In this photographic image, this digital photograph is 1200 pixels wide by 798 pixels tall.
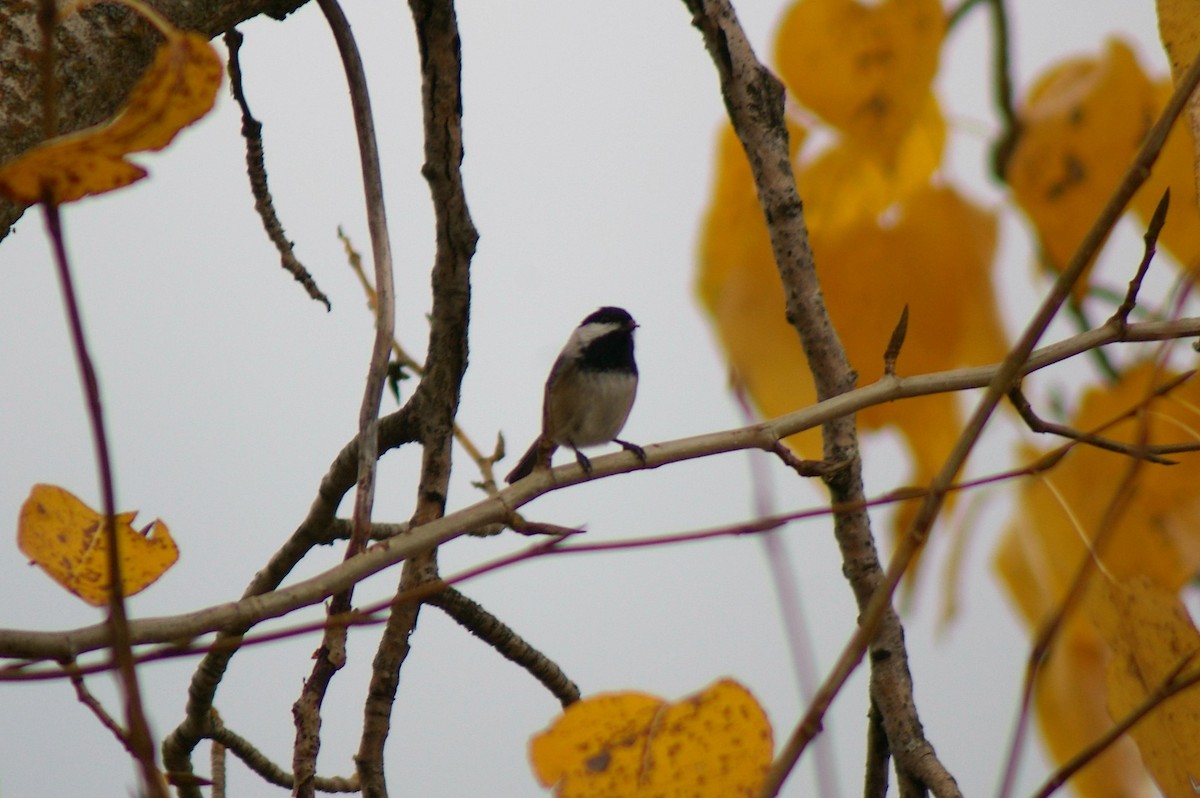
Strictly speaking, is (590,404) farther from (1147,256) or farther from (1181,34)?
(1181,34)

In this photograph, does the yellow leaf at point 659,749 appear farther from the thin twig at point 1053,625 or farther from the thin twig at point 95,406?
the thin twig at point 95,406

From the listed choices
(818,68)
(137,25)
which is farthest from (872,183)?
(137,25)

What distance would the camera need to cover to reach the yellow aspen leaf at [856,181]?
108 cm

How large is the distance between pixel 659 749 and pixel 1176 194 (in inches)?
29.5

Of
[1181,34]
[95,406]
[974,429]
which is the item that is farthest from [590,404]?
[95,406]

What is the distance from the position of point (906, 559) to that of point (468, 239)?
115 cm

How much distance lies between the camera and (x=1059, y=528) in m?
0.97

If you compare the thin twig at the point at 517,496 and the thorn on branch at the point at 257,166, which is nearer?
the thin twig at the point at 517,496

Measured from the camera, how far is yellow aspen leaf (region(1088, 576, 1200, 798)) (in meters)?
0.81

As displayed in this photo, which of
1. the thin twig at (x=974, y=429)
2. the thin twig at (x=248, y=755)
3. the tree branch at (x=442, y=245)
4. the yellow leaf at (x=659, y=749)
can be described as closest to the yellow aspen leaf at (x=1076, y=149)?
the thin twig at (x=974, y=429)

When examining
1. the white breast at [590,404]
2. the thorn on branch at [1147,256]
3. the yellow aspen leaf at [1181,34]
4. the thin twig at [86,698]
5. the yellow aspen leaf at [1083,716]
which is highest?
the white breast at [590,404]

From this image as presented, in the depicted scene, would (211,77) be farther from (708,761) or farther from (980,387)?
(980,387)

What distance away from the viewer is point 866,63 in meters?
0.97

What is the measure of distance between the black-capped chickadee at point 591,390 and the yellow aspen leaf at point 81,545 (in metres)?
2.09
